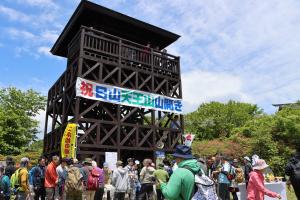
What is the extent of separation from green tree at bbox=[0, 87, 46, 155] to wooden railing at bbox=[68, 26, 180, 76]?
54.4ft

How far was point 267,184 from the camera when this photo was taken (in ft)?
32.3

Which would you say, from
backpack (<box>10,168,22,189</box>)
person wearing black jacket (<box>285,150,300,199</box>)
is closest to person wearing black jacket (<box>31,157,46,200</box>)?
backpack (<box>10,168,22,189</box>)

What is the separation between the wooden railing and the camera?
1603 cm

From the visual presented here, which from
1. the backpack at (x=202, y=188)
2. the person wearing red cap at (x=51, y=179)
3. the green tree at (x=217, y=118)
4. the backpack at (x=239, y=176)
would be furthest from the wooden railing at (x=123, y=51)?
the green tree at (x=217, y=118)

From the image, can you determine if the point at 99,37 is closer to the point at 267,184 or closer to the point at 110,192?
the point at 110,192

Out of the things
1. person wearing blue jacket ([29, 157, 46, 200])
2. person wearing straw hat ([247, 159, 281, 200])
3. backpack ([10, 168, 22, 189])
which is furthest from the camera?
person wearing blue jacket ([29, 157, 46, 200])

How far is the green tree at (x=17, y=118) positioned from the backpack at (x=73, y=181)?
2504 cm

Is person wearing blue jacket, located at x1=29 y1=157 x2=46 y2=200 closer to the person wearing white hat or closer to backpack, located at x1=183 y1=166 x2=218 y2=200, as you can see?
the person wearing white hat

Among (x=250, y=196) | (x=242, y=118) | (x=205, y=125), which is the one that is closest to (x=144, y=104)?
(x=250, y=196)

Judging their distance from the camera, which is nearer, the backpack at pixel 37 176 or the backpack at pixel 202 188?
the backpack at pixel 202 188

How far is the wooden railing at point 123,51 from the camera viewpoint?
631 inches

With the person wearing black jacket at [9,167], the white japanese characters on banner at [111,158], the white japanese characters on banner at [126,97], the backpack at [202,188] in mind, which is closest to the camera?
the backpack at [202,188]

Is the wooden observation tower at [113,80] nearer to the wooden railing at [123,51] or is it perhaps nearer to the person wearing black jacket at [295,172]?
the wooden railing at [123,51]

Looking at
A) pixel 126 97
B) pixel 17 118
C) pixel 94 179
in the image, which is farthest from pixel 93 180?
pixel 17 118
